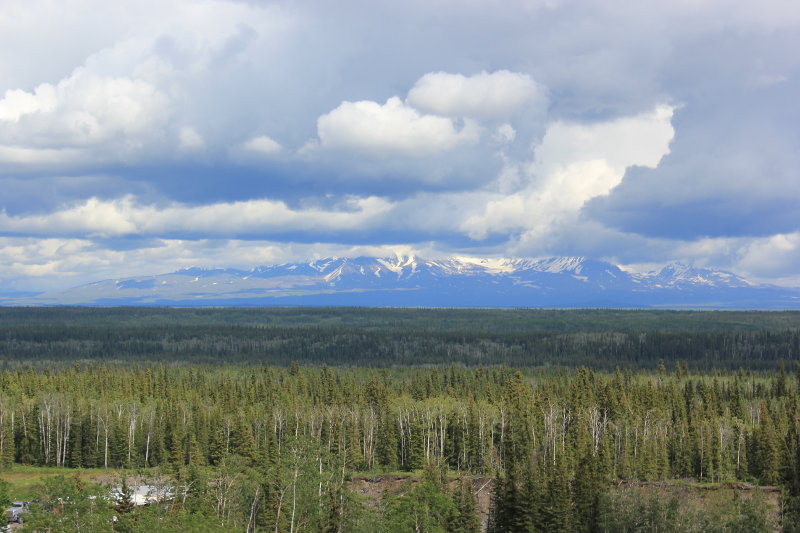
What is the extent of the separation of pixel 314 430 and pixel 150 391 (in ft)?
148

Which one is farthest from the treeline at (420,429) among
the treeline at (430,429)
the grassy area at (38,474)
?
the grassy area at (38,474)

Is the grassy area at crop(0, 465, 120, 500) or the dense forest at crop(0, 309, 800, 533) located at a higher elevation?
the dense forest at crop(0, 309, 800, 533)

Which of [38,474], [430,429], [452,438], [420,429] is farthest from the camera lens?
[430,429]

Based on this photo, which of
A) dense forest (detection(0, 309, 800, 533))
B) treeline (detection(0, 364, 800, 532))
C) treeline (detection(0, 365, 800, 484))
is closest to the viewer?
dense forest (detection(0, 309, 800, 533))

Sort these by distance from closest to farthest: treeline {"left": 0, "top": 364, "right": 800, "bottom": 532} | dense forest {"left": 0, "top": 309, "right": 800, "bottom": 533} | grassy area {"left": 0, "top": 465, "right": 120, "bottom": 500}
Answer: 1. dense forest {"left": 0, "top": 309, "right": 800, "bottom": 533}
2. grassy area {"left": 0, "top": 465, "right": 120, "bottom": 500}
3. treeline {"left": 0, "top": 364, "right": 800, "bottom": 532}

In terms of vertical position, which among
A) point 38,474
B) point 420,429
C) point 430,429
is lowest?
point 38,474

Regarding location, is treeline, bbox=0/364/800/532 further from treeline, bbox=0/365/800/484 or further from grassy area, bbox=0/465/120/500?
grassy area, bbox=0/465/120/500

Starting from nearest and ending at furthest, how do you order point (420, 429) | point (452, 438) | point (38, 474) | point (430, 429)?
point (38, 474) < point (420, 429) < point (452, 438) < point (430, 429)

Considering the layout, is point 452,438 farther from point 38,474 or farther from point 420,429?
point 38,474

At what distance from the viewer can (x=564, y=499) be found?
8675cm

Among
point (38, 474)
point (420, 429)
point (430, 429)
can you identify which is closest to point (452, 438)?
point (430, 429)

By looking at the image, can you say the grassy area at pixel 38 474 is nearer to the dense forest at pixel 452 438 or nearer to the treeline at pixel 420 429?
the treeline at pixel 420 429

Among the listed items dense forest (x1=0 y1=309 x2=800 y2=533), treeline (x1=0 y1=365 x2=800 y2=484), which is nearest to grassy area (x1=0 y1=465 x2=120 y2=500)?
dense forest (x1=0 y1=309 x2=800 y2=533)

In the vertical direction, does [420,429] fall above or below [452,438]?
above
